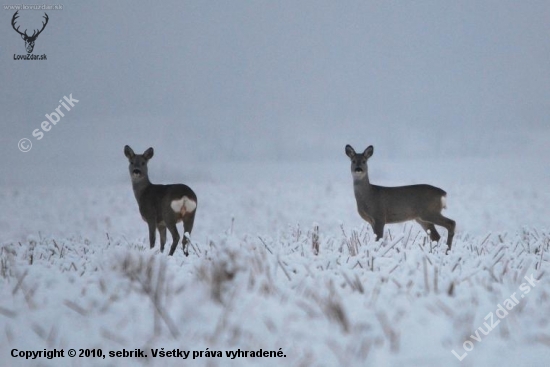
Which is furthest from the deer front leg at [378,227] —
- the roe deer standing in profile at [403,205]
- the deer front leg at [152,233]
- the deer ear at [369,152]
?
the deer front leg at [152,233]

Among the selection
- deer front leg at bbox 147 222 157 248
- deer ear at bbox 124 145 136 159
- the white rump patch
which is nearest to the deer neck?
deer ear at bbox 124 145 136 159

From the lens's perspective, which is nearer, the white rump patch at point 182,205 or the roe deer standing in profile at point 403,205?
the white rump patch at point 182,205

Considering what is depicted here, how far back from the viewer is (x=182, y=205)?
1142 cm

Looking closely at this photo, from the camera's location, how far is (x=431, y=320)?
14.2 feet

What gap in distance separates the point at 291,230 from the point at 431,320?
6.66m

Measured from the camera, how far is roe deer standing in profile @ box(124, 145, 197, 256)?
11422mm

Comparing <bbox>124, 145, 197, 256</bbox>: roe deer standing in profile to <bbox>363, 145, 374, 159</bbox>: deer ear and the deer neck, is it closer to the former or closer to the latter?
the deer neck

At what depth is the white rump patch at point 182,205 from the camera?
1141 centimetres

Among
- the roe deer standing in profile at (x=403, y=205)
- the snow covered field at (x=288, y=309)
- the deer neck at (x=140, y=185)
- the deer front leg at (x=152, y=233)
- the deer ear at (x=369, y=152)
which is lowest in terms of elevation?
the snow covered field at (x=288, y=309)

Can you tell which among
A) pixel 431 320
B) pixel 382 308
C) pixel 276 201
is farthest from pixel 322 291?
pixel 276 201

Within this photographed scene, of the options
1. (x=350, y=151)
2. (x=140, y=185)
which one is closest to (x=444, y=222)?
(x=350, y=151)

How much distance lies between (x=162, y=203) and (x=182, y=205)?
1.40ft

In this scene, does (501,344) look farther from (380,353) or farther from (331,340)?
(331,340)

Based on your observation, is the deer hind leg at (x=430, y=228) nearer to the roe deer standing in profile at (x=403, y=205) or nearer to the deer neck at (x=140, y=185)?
the roe deer standing in profile at (x=403, y=205)
